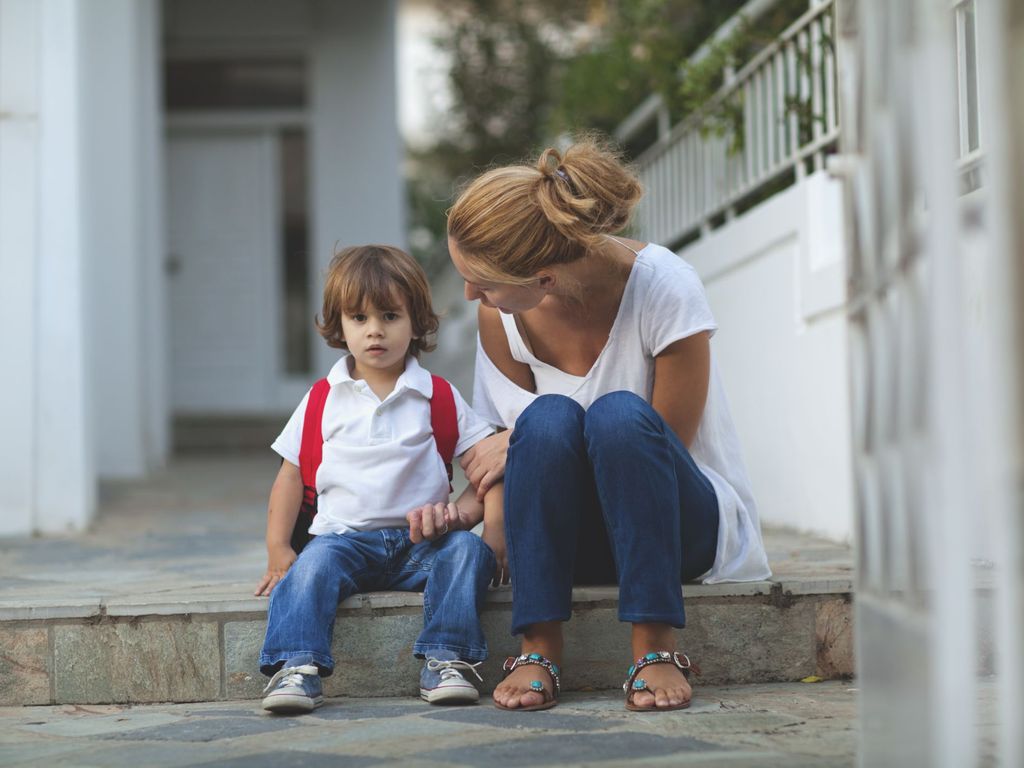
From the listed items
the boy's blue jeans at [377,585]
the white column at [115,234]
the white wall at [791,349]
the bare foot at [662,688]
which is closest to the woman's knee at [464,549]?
the boy's blue jeans at [377,585]

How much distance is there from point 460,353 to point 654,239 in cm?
358

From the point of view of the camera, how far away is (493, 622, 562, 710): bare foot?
2391mm

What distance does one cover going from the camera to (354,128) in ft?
28.3

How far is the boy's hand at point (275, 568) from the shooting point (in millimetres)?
2664

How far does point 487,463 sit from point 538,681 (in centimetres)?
47

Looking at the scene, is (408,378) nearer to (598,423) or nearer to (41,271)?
(598,423)

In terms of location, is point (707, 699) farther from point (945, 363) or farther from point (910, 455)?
point (945, 363)

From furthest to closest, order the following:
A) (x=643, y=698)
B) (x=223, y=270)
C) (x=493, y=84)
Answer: (x=493, y=84) < (x=223, y=270) < (x=643, y=698)

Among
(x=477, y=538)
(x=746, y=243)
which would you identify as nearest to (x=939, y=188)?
(x=477, y=538)

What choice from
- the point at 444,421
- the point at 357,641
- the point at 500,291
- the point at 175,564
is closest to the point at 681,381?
the point at 500,291

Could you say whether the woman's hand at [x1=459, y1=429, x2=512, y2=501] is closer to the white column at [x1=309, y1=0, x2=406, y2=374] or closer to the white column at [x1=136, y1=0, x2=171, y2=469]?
the white column at [x1=136, y1=0, x2=171, y2=469]

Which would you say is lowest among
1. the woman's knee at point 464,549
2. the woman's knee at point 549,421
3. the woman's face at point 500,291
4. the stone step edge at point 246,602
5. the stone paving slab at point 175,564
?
the stone step edge at point 246,602

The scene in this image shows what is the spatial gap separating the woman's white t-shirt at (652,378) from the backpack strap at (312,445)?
366 millimetres

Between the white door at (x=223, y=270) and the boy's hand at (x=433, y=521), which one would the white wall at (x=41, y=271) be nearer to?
the boy's hand at (x=433, y=521)
